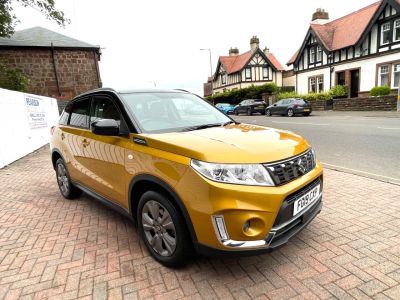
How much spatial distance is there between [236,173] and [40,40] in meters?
29.2

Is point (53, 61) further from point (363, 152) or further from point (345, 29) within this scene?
point (345, 29)

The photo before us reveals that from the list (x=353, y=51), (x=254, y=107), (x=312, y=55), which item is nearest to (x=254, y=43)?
(x=312, y=55)

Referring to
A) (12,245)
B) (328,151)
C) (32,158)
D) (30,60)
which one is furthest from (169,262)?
(30,60)

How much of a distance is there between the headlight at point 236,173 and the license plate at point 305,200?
396mm

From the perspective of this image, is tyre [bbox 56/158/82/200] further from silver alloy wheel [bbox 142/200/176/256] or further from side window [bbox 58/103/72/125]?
silver alloy wheel [bbox 142/200/176/256]

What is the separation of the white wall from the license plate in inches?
333

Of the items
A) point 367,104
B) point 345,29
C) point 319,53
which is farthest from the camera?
point 319,53

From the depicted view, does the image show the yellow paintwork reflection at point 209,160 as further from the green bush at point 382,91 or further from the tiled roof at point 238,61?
the tiled roof at point 238,61

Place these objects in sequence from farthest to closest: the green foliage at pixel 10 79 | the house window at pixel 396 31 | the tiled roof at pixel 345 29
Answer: the tiled roof at pixel 345 29, the house window at pixel 396 31, the green foliage at pixel 10 79

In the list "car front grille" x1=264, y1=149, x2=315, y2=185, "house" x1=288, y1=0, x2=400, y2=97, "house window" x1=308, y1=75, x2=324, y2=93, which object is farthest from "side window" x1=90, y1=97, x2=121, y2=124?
"house window" x1=308, y1=75, x2=324, y2=93

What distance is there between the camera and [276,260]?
2.87 meters

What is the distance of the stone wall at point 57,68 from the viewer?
81.9ft

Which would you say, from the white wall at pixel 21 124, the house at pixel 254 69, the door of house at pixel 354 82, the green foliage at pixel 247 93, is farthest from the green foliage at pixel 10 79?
the house at pixel 254 69

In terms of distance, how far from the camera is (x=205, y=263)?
289 centimetres
